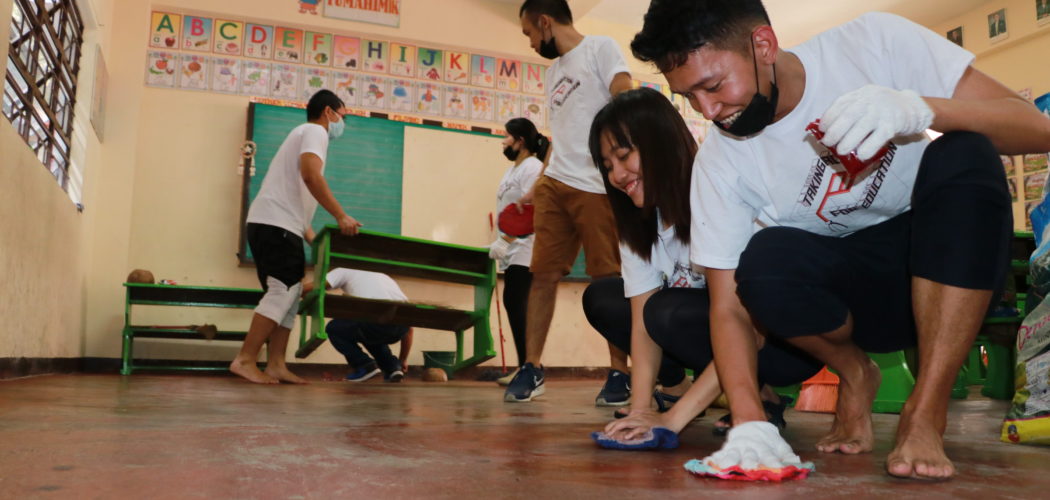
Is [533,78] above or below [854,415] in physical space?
above

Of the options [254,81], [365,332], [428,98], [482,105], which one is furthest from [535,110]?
[365,332]

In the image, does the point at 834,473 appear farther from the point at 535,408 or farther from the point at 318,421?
the point at 535,408

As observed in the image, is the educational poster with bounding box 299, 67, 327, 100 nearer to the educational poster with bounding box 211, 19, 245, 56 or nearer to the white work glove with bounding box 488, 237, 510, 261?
the educational poster with bounding box 211, 19, 245, 56

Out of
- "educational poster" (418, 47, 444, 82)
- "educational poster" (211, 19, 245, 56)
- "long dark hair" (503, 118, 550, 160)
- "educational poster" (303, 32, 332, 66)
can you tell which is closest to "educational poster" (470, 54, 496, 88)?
"educational poster" (418, 47, 444, 82)

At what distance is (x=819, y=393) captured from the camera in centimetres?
230

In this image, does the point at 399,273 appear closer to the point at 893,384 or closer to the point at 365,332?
the point at 365,332

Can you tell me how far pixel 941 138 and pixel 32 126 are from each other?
362 centimetres

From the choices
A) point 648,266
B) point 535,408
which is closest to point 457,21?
point 535,408

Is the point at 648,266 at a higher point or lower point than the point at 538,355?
higher

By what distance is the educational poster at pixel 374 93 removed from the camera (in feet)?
17.9

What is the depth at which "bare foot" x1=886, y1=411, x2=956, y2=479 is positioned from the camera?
36.0 inches

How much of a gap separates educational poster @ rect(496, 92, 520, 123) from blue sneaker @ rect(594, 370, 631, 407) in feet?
11.9

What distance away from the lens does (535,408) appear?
226cm

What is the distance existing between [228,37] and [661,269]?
14.8ft
